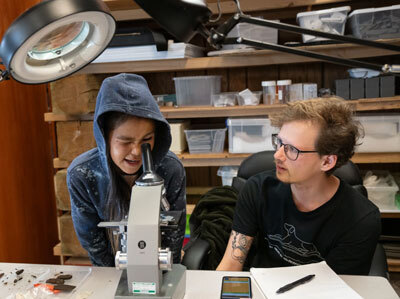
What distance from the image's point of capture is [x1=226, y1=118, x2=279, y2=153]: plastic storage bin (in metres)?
2.26

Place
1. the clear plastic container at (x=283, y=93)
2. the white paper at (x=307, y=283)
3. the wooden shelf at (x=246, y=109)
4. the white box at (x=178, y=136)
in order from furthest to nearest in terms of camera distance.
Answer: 1. the white box at (x=178, y=136)
2. the clear plastic container at (x=283, y=93)
3. the wooden shelf at (x=246, y=109)
4. the white paper at (x=307, y=283)

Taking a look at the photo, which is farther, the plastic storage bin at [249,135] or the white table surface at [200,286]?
the plastic storage bin at [249,135]

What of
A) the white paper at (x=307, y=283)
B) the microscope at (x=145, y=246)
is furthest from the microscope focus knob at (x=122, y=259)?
the white paper at (x=307, y=283)

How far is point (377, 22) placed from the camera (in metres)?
1.96

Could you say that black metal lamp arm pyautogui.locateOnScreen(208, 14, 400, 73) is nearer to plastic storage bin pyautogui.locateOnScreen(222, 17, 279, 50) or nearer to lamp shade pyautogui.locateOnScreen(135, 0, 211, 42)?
lamp shade pyautogui.locateOnScreen(135, 0, 211, 42)

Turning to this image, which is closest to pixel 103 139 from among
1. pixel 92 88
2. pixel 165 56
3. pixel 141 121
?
pixel 141 121

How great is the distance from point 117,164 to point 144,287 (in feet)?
1.77

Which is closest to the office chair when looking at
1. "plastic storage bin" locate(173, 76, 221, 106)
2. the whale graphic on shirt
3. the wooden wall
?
the whale graphic on shirt

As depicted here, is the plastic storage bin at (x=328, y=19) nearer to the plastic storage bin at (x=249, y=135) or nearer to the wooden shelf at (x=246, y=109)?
the wooden shelf at (x=246, y=109)

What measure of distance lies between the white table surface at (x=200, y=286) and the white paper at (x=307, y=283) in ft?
0.09

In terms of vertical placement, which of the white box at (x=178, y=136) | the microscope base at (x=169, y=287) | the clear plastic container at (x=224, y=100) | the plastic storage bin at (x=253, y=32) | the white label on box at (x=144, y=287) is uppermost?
the plastic storage bin at (x=253, y=32)

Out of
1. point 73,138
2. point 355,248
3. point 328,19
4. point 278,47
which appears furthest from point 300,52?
point 73,138

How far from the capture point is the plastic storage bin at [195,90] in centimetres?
233

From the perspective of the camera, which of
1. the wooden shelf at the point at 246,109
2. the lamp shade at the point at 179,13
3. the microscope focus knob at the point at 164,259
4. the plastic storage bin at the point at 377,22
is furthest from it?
the wooden shelf at the point at 246,109
